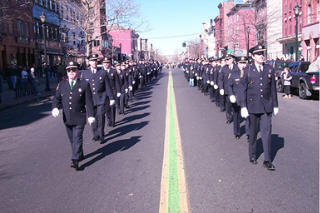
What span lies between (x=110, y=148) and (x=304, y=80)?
1140cm

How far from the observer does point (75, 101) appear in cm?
623

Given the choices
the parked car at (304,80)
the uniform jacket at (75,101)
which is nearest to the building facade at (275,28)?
the parked car at (304,80)

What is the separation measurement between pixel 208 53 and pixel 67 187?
104m

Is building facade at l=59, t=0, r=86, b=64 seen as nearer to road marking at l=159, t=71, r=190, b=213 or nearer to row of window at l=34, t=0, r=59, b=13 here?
row of window at l=34, t=0, r=59, b=13

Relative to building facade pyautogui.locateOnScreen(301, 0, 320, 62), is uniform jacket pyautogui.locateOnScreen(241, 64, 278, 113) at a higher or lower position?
lower

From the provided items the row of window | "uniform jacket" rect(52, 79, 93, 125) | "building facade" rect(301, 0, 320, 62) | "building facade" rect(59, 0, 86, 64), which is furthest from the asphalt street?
the row of window

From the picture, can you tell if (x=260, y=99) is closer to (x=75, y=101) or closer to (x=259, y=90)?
(x=259, y=90)

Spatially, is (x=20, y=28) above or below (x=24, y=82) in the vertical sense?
above

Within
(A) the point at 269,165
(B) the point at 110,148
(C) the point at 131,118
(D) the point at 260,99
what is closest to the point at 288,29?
(C) the point at 131,118

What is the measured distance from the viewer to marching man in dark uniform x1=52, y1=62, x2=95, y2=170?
614 cm

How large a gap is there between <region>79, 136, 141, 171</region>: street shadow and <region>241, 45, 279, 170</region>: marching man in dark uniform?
2.64 meters

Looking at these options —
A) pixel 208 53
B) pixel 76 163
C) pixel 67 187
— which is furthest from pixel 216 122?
pixel 208 53

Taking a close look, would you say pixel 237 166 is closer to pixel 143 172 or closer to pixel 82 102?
pixel 143 172

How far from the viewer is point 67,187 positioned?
5164 mm
